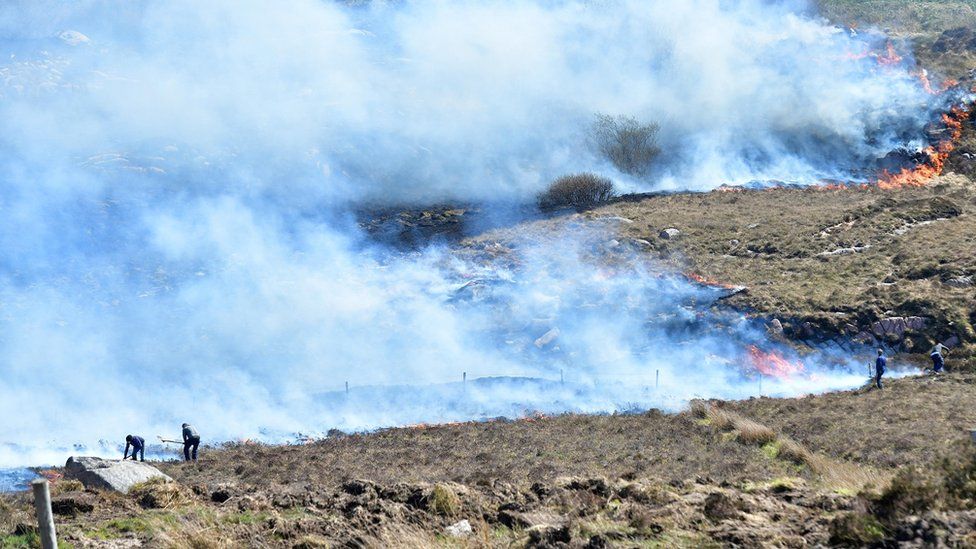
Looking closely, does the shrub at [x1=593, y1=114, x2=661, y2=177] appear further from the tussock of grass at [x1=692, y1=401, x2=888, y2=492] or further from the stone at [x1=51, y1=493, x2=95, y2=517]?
the stone at [x1=51, y1=493, x2=95, y2=517]

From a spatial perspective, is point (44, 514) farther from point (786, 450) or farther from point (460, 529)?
point (786, 450)

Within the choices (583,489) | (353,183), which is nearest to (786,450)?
(583,489)

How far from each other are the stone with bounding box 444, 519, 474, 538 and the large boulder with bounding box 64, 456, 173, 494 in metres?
6.82

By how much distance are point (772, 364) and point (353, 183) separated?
26.7m

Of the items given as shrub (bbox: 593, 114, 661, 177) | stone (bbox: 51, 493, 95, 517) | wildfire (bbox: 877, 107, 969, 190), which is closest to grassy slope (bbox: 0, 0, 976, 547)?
stone (bbox: 51, 493, 95, 517)

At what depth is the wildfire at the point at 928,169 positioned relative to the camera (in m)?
56.8

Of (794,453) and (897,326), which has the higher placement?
(897,326)

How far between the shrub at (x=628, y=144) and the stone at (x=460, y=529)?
48.8 meters

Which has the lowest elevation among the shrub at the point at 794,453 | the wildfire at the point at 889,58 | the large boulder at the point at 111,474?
the large boulder at the point at 111,474

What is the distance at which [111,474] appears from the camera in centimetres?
1853

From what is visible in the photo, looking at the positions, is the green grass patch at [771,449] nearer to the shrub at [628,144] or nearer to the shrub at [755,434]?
the shrub at [755,434]

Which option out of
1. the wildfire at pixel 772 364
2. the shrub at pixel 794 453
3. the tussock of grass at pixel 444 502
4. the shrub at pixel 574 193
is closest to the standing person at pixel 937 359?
the wildfire at pixel 772 364

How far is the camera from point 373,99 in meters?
64.1

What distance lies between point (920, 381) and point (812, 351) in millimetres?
6256
